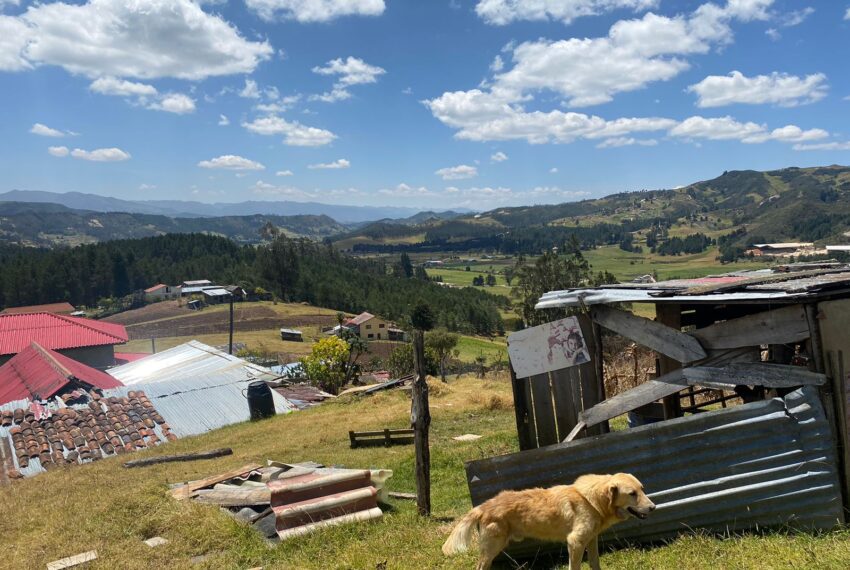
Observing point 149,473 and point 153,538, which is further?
point 149,473

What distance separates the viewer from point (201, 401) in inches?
997

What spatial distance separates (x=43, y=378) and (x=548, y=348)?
94.4 feet

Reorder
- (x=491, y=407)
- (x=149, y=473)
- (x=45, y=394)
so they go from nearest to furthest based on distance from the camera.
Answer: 1. (x=149, y=473)
2. (x=491, y=407)
3. (x=45, y=394)

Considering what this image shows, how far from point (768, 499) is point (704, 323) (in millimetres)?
4486

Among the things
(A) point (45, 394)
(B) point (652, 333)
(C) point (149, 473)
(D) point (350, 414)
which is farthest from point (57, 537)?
(A) point (45, 394)

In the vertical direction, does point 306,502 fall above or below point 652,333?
below

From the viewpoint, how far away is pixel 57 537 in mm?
8570

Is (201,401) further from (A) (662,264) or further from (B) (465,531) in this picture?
(A) (662,264)

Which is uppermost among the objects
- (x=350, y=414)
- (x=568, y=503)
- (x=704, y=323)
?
(x=704, y=323)

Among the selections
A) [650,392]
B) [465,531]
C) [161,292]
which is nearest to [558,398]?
[650,392]

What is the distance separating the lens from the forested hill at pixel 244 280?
354 feet

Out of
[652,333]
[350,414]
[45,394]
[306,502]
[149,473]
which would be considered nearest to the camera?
[652,333]

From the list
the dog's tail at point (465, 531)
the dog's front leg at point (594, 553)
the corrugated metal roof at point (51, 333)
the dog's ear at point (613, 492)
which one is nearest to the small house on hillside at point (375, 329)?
the corrugated metal roof at point (51, 333)

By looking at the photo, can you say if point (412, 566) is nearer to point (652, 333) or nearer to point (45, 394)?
point (652, 333)
